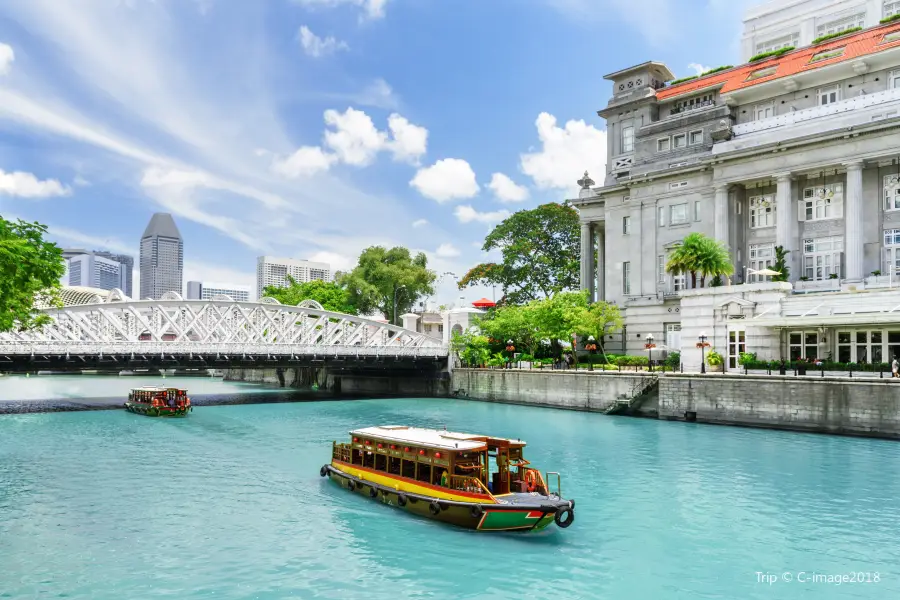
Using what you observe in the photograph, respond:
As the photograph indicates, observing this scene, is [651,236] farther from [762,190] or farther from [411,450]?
[411,450]

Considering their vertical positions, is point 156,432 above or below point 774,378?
below

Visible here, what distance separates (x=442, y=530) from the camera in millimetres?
21641

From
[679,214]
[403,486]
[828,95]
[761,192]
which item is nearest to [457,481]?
[403,486]

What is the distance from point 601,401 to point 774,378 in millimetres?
14546

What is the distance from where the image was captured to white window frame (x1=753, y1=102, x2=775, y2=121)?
62406 millimetres

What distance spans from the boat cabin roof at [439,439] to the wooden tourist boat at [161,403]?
30.3m

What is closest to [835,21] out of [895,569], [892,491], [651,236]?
[651,236]

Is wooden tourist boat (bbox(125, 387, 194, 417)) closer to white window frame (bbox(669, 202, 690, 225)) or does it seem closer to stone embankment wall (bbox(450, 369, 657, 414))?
stone embankment wall (bbox(450, 369, 657, 414))

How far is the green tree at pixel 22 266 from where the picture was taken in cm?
2873

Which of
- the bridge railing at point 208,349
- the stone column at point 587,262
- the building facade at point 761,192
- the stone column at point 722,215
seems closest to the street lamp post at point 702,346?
the building facade at point 761,192

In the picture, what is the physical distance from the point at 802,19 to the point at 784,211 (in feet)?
102

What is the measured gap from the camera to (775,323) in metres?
46.9

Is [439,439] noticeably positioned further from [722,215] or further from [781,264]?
[722,215]

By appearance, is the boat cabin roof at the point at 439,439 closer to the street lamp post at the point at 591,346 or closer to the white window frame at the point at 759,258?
the street lamp post at the point at 591,346
